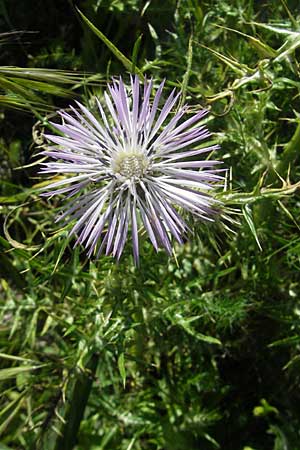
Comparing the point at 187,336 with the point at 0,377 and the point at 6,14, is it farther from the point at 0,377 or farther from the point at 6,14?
the point at 6,14

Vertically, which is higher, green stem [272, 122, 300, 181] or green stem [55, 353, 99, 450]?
green stem [272, 122, 300, 181]

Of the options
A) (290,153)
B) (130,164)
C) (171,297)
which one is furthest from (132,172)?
(171,297)

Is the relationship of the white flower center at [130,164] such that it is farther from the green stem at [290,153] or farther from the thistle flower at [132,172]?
the green stem at [290,153]

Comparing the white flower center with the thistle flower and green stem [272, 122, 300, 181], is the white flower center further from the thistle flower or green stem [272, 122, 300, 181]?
green stem [272, 122, 300, 181]

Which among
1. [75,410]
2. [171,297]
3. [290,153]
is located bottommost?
[75,410]

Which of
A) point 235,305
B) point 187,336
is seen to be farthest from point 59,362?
point 235,305

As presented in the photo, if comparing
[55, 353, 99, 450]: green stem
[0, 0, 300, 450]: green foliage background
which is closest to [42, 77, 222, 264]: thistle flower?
[0, 0, 300, 450]: green foliage background

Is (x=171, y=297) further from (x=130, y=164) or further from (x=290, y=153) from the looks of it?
(x=130, y=164)
